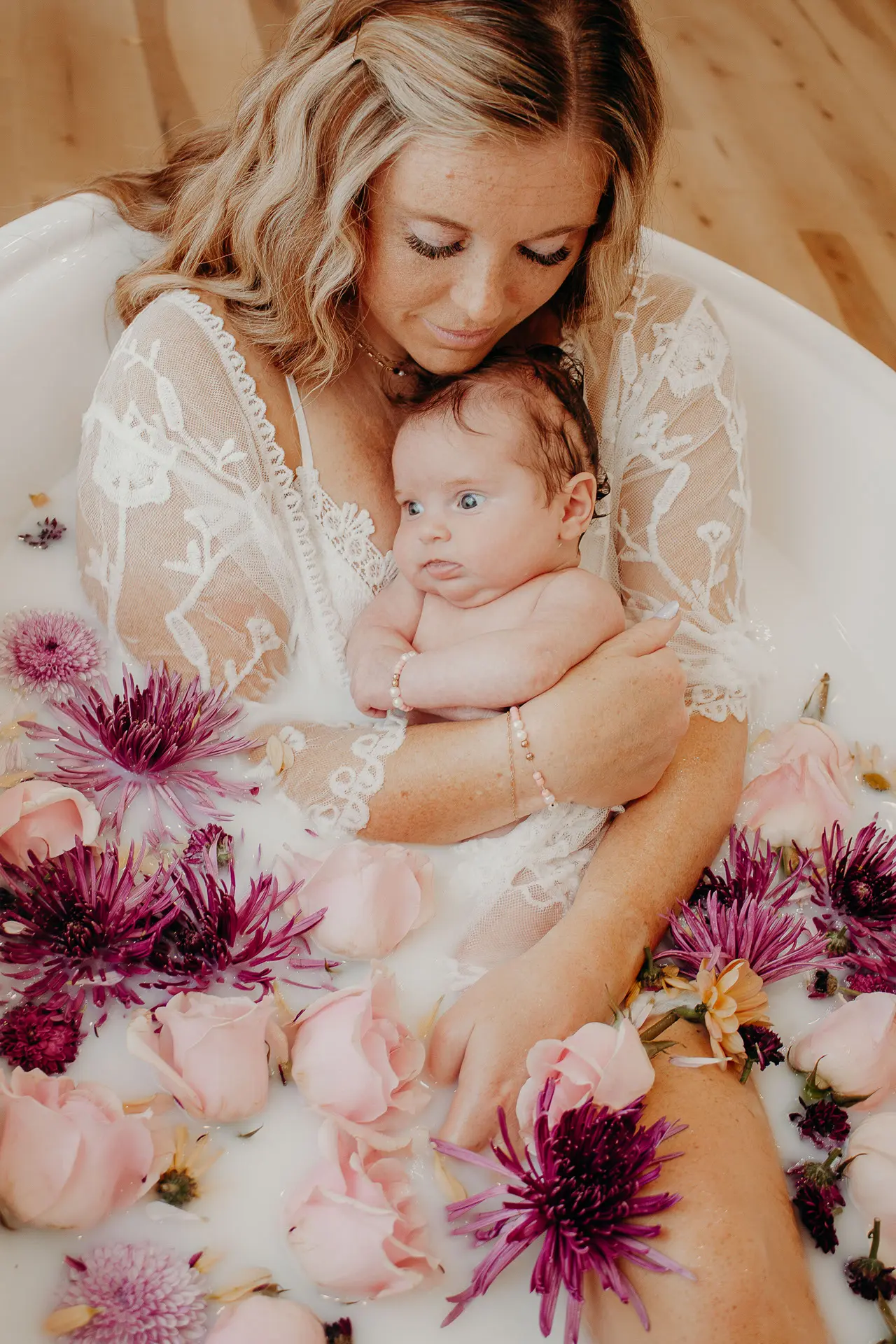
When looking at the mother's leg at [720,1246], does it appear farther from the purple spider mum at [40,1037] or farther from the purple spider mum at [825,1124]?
the purple spider mum at [40,1037]

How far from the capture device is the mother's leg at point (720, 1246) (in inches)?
46.5

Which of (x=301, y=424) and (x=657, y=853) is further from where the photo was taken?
(x=301, y=424)

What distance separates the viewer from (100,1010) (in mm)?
1403

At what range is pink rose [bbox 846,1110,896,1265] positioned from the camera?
1.35 metres

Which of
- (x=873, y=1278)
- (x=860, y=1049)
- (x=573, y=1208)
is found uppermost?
(x=573, y=1208)

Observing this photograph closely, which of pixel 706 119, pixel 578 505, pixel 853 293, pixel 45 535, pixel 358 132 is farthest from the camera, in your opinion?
pixel 706 119

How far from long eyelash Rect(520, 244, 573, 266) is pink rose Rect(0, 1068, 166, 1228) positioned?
1059 millimetres

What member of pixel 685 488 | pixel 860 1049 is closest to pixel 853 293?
pixel 685 488

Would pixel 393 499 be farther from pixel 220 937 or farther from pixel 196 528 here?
pixel 220 937

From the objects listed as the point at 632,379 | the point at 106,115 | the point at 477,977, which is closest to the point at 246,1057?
the point at 477,977

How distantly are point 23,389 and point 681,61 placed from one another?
2.66 metres

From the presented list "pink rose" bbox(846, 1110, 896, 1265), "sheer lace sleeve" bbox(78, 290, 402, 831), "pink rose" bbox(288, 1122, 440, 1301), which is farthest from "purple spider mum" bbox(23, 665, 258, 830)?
"pink rose" bbox(846, 1110, 896, 1265)

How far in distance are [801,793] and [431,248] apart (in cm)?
90

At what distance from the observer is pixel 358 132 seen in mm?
1468
